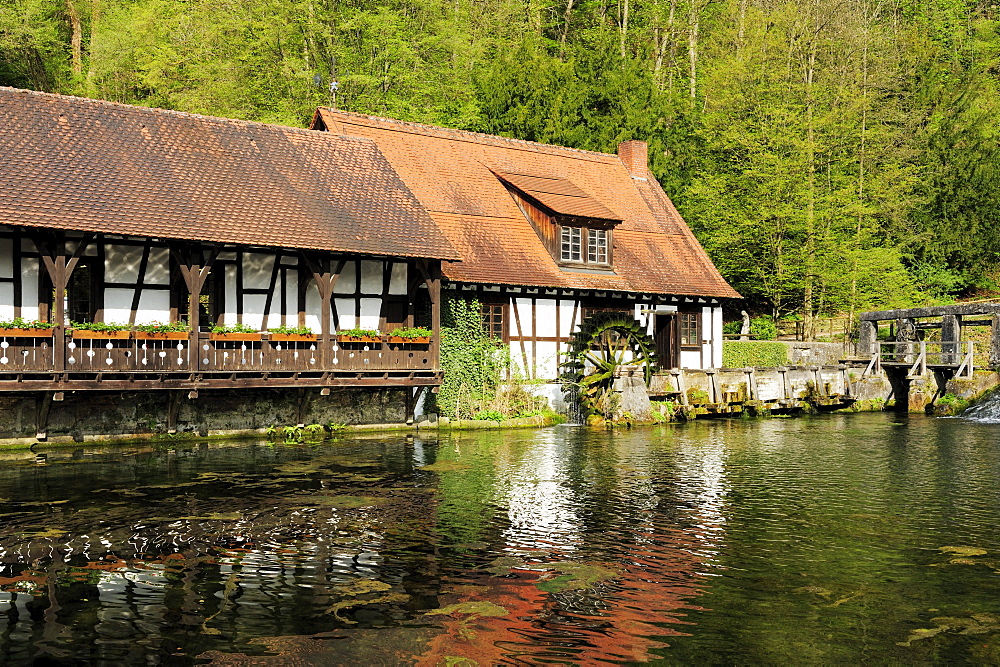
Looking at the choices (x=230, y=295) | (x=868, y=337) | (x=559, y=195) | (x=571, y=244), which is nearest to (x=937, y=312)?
(x=868, y=337)

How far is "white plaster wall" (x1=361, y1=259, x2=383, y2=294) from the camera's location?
2369cm

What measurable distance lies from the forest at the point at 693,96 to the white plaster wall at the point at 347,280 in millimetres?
15508

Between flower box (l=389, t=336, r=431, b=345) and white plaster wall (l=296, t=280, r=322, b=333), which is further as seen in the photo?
white plaster wall (l=296, t=280, r=322, b=333)

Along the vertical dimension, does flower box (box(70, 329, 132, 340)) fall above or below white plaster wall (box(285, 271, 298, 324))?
below

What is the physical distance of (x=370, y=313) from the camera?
77.9 ft

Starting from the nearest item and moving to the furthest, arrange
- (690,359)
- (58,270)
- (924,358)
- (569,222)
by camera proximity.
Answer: (58,270) < (569,222) < (690,359) < (924,358)

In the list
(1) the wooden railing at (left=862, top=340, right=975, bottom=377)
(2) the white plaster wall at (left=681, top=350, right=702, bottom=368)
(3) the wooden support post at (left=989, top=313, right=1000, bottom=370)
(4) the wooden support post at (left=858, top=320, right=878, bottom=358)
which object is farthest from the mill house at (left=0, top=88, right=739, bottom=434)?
(3) the wooden support post at (left=989, top=313, right=1000, bottom=370)

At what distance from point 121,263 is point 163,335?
81.0 inches

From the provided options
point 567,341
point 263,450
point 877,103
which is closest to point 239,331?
point 263,450

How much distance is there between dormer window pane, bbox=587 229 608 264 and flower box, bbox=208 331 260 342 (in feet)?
37.5

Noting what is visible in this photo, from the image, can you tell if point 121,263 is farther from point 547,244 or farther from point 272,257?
point 547,244

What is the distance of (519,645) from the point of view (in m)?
8.28

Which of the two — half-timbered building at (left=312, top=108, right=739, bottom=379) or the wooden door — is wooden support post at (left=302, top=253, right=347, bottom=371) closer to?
half-timbered building at (left=312, top=108, right=739, bottom=379)

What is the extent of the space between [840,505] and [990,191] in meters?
34.7
